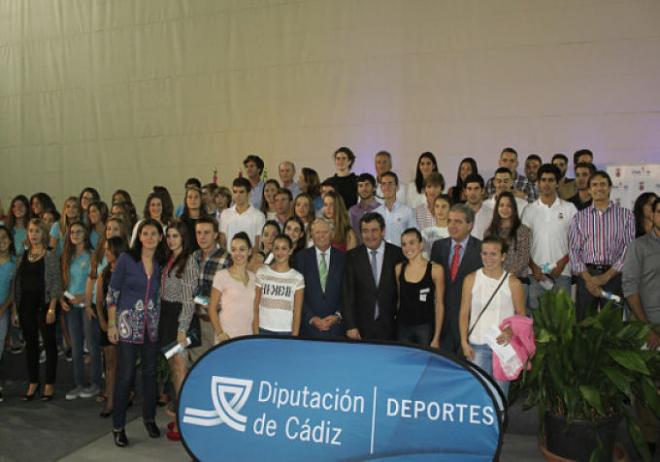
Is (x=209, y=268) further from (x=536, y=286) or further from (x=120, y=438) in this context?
(x=536, y=286)

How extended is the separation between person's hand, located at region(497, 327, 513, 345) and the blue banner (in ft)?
2.52

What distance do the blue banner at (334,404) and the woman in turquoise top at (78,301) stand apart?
3072 millimetres

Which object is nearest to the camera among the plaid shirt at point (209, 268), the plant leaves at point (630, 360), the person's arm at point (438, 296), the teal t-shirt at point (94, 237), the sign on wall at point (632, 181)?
the plant leaves at point (630, 360)

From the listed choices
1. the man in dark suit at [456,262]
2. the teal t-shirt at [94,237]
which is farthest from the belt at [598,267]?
the teal t-shirt at [94,237]

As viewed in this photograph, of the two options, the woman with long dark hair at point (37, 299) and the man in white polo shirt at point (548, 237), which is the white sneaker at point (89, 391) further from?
the man in white polo shirt at point (548, 237)

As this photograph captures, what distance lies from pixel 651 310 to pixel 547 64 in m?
4.34

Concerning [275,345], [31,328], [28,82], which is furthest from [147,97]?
[275,345]

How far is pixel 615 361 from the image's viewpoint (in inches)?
119

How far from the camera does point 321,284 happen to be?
14.7 ft

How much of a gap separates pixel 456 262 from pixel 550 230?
116 centimetres

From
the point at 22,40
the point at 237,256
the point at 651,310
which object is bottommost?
the point at 651,310

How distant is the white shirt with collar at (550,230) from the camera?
199 inches

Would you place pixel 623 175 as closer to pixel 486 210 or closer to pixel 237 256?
pixel 486 210

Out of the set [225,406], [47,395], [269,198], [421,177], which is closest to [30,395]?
[47,395]
